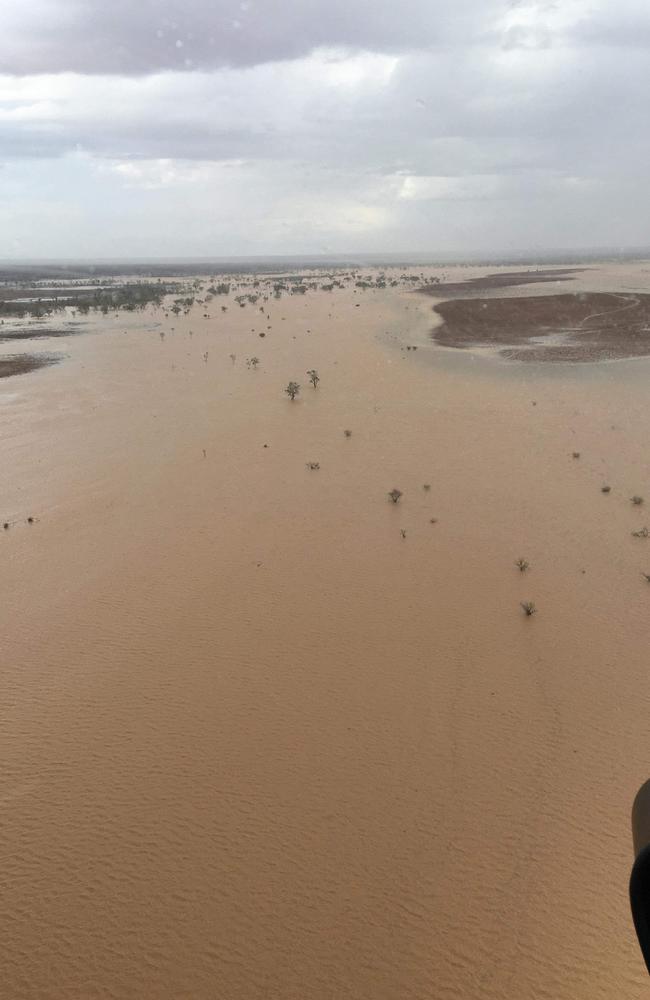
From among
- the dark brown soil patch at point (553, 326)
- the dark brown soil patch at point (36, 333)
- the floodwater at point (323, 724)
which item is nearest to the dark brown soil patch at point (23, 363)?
the dark brown soil patch at point (36, 333)

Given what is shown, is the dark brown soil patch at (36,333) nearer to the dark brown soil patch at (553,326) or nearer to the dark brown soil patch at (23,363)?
the dark brown soil patch at (23,363)

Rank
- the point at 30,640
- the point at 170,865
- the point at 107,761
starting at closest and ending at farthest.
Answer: the point at 170,865 < the point at 107,761 < the point at 30,640

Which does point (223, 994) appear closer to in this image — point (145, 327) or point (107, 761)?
point (107, 761)

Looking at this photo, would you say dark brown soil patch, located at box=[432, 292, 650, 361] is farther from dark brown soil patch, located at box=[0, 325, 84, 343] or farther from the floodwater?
dark brown soil patch, located at box=[0, 325, 84, 343]

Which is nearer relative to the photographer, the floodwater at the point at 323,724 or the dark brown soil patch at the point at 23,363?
the floodwater at the point at 323,724

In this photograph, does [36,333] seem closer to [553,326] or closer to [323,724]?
[553,326]

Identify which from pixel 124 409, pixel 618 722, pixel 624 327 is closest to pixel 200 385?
pixel 124 409

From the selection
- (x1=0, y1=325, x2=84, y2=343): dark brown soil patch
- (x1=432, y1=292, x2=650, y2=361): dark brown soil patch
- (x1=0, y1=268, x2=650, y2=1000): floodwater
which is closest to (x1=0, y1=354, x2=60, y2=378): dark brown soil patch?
(x1=0, y1=325, x2=84, y2=343): dark brown soil patch
